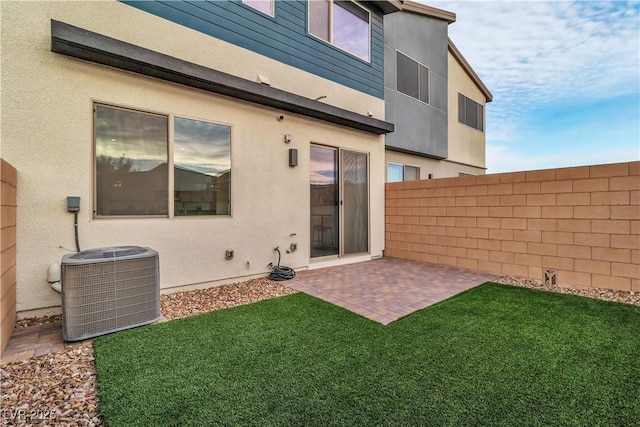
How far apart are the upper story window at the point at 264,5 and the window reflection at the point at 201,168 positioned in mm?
2356

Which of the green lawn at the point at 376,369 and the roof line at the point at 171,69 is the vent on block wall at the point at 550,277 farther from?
the roof line at the point at 171,69

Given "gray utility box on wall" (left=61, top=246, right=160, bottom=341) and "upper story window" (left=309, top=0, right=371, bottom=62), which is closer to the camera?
"gray utility box on wall" (left=61, top=246, right=160, bottom=341)

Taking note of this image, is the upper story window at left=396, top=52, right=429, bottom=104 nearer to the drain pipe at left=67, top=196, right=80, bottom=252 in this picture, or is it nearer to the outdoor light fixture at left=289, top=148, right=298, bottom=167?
the outdoor light fixture at left=289, top=148, right=298, bottom=167

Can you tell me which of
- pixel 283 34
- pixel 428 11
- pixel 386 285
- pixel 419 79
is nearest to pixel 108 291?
pixel 386 285

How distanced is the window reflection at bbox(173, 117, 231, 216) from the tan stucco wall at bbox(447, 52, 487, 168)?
9.17 meters

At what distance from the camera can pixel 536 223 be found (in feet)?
16.4

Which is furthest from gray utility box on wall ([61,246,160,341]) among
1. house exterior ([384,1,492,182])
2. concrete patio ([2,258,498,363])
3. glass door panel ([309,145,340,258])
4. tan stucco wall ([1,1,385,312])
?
house exterior ([384,1,492,182])

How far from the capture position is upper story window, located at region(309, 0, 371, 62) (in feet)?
20.1

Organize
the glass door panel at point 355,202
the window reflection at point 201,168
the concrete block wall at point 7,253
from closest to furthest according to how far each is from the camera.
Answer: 1. the concrete block wall at point 7,253
2. the window reflection at point 201,168
3. the glass door panel at point 355,202

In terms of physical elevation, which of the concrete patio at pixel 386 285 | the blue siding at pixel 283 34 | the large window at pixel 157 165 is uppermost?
the blue siding at pixel 283 34

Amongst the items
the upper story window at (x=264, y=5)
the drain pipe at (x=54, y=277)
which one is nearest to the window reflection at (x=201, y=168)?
the drain pipe at (x=54, y=277)

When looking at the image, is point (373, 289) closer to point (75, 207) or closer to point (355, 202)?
point (355, 202)

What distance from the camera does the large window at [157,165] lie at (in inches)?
147

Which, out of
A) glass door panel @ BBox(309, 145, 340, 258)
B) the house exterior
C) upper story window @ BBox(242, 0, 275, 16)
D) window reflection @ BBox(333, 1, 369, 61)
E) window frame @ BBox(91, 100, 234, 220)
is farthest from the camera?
the house exterior
